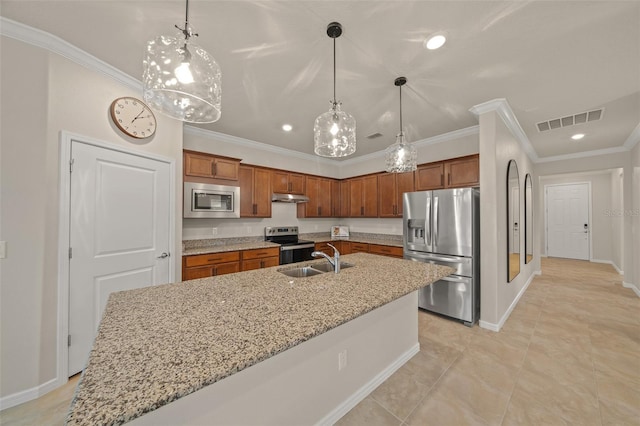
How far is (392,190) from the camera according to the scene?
4320mm

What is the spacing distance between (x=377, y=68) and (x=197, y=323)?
2.31 meters

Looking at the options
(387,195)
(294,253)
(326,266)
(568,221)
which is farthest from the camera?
(568,221)

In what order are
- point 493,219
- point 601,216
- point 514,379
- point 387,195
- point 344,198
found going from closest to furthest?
1. point 514,379
2. point 493,219
3. point 387,195
4. point 344,198
5. point 601,216

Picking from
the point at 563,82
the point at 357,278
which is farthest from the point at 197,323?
the point at 563,82

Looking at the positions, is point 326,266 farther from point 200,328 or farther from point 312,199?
point 312,199

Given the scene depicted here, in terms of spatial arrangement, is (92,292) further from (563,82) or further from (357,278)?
(563,82)

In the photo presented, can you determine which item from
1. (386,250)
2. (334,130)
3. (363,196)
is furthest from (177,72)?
(363,196)

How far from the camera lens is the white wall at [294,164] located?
363 centimetres

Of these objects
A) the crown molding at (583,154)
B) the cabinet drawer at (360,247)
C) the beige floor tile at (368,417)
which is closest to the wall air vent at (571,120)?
the crown molding at (583,154)

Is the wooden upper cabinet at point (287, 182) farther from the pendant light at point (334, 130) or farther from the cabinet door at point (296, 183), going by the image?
the pendant light at point (334, 130)

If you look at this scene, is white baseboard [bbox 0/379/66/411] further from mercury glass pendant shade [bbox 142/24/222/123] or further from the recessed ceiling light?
the recessed ceiling light

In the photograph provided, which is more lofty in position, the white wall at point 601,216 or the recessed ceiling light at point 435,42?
the recessed ceiling light at point 435,42

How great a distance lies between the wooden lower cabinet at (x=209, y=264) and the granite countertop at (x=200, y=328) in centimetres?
145

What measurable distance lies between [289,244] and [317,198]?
1283mm
